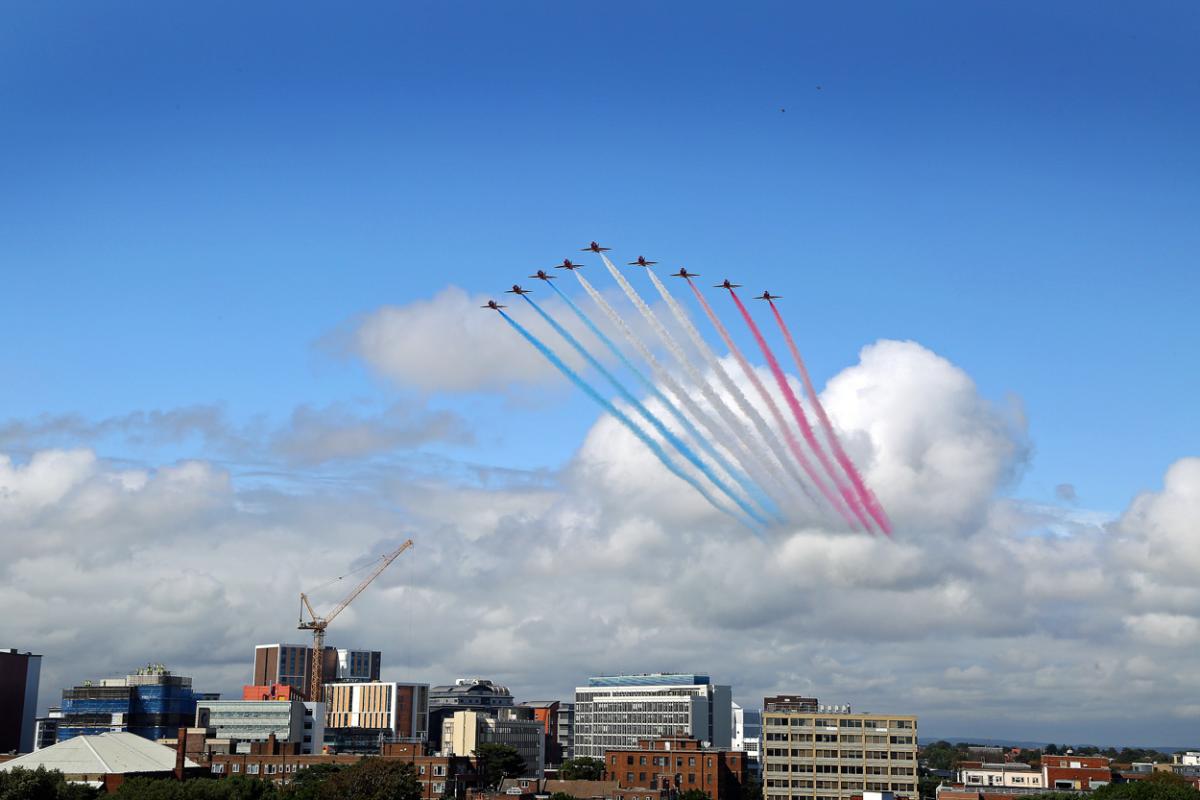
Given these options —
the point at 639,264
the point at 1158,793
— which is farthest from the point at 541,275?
the point at 1158,793

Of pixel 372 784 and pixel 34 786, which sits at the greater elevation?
pixel 34 786

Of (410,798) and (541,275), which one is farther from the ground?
(541,275)

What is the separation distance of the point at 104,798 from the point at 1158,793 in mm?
146200

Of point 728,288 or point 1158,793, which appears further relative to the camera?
point 1158,793

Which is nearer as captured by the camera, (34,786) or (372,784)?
(34,786)

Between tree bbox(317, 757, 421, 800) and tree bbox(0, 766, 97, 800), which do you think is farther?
tree bbox(317, 757, 421, 800)

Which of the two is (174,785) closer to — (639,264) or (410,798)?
(410,798)

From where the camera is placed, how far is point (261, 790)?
176 m

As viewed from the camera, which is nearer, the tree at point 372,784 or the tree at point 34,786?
the tree at point 34,786

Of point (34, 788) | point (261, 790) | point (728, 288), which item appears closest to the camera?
point (34, 788)

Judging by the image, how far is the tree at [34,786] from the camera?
472ft

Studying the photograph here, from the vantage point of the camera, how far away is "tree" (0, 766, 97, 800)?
143875 millimetres

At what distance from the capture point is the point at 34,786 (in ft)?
478

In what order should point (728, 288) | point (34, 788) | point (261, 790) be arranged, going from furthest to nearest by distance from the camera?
1. point (261, 790)
2. point (728, 288)
3. point (34, 788)
